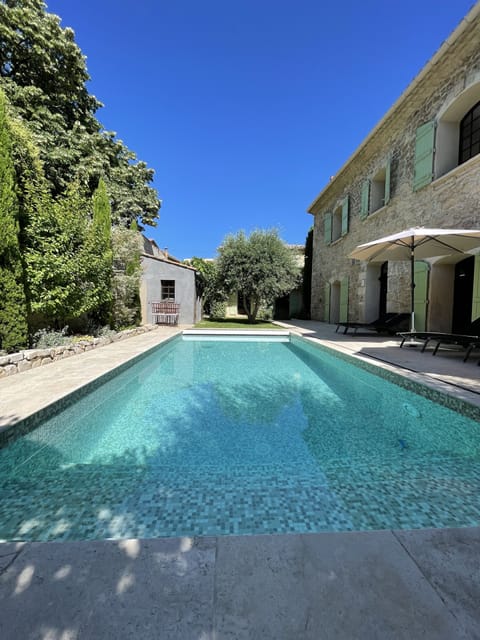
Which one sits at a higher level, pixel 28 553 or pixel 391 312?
pixel 391 312

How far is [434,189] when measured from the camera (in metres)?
7.69

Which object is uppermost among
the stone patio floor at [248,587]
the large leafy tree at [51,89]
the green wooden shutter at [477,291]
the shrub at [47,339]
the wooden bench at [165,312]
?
the large leafy tree at [51,89]

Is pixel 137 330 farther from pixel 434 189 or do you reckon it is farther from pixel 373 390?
pixel 434 189

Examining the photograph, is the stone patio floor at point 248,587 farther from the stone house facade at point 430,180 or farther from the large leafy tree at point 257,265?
the large leafy tree at point 257,265

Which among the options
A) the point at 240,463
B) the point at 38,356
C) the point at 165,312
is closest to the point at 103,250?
the point at 38,356

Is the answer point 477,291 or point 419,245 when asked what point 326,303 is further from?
point 477,291

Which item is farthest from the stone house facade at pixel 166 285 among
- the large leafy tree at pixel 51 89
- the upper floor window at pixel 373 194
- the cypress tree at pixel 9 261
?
the cypress tree at pixel 9 261

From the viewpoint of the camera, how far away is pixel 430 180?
7715mm

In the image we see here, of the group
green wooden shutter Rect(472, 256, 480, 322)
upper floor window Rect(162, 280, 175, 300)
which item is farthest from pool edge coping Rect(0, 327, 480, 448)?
upper floor window Rect(162, 280, 175, 300)

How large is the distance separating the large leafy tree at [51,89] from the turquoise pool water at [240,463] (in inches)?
354

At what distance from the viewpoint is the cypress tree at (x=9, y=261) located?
17.3 feet

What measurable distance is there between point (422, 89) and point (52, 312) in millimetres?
11250

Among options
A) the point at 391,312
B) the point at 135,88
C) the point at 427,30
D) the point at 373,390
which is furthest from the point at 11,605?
the point at 135,88

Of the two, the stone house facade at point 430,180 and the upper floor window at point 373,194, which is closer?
the stone house facade at point 430,180
